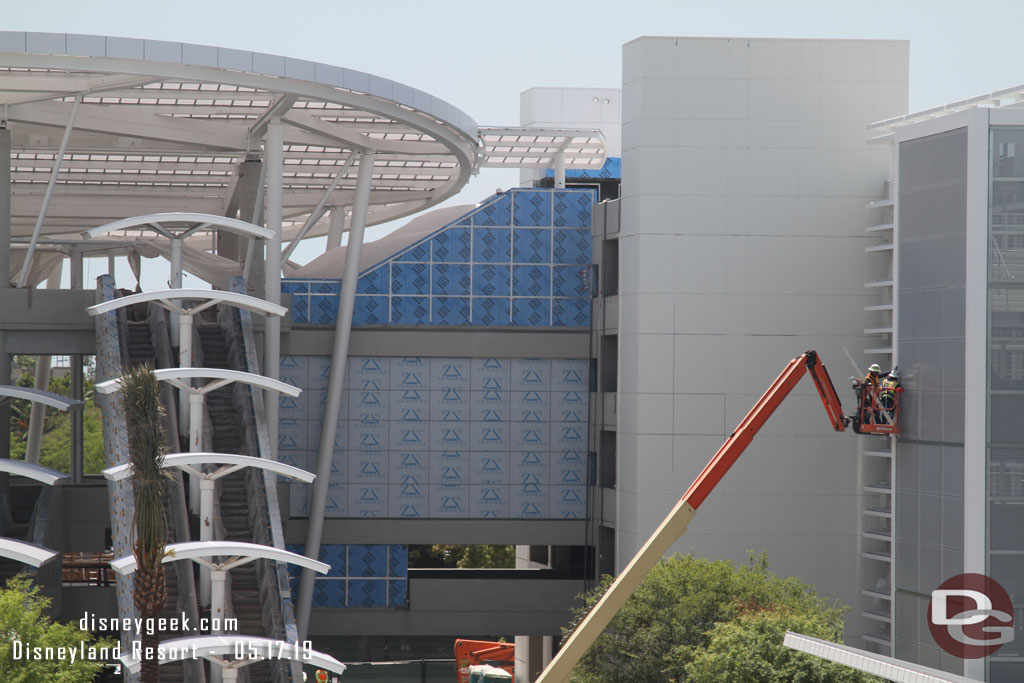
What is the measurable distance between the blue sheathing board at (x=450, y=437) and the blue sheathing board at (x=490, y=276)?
723 millimetres

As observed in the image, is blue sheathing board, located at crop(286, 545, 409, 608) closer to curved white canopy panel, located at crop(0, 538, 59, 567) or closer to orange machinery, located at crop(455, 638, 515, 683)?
orange machinery, located at crop(455, 638, 515, 683)

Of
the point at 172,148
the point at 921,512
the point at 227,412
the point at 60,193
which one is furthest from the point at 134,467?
the point at 60,193

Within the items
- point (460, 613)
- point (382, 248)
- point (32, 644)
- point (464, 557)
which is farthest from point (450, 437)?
point (464, 557)

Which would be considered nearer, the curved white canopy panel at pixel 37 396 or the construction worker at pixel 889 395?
the construction worker at pixel 889 395

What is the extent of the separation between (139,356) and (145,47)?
8.93 meters

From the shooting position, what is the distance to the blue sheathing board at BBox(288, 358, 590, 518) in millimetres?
39406

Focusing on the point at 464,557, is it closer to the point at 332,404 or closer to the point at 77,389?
the point at 77,389

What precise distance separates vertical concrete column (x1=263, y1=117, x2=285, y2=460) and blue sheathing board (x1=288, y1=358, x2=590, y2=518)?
10.1 feet

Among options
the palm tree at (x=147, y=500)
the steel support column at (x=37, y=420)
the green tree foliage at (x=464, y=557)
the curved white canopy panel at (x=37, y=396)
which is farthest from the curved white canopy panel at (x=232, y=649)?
the green tree foliage at (x=464, y=557)

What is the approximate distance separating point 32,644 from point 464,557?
44.2 m

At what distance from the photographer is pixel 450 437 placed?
39.8 m

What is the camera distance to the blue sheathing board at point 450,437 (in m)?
39.4

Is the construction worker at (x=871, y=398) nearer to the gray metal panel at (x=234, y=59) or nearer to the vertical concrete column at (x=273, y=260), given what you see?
the vertical concrete column at (x=273, y=260)

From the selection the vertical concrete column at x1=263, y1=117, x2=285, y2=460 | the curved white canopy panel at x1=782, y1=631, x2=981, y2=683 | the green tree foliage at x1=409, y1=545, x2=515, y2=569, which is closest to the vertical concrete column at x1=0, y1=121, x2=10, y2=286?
the vertical concrete column at x1=263, y1=117, x2=285, y2=460
